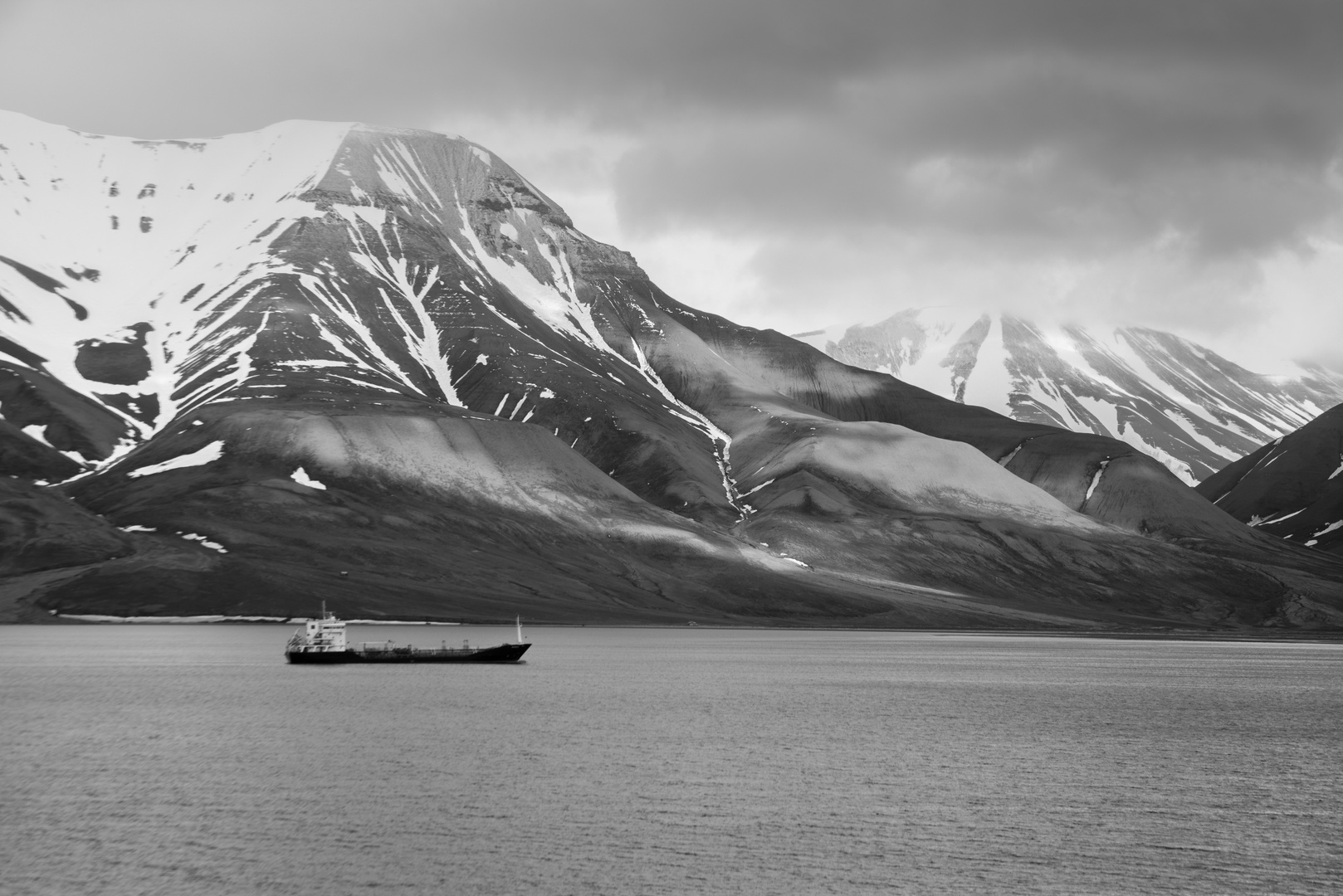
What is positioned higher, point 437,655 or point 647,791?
point 437,655

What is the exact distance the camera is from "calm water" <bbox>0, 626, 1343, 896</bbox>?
55594 millimetres

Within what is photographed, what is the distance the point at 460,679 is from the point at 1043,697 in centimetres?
5708

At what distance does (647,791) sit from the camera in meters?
74.5

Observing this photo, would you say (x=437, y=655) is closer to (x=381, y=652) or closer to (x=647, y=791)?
(x=381, y=652)

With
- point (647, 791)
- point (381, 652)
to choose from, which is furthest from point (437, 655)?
point (647, 791)

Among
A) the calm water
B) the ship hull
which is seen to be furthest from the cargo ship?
the calm water

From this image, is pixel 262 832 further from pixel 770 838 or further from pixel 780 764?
pixel 780 764

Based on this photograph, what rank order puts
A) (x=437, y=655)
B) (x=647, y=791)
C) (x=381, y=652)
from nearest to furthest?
(x=647, y=791)
(x=437, y=655)
(x=381, y=652)

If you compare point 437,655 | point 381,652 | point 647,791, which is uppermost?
point 381,652

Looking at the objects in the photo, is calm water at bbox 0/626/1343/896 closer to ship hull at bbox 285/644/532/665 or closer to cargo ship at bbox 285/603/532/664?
cargo ship at bbox 285/603/532/664

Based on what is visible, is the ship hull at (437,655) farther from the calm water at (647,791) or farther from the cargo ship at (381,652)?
the calm water at (647,791)

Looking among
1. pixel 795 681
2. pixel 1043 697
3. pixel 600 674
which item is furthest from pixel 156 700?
pixel 1043 697

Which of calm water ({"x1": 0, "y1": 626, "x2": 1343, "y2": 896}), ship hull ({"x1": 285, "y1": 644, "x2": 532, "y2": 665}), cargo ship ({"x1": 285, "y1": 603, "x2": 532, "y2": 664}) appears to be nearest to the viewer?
calm water ({"x1": 0, "y1": 626, "x2": 1343, "y2": 896})

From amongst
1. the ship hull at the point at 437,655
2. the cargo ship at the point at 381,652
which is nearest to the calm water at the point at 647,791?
the cargo ship at the point at 381,652
